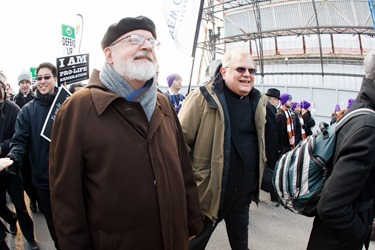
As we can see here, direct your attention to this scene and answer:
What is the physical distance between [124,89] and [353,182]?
62.1 inches

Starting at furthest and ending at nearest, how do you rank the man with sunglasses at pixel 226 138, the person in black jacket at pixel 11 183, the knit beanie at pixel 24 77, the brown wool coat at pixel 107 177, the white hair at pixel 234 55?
the knit beanie at pixel 24 77
the person in black jacket at pixel 11 183
the white hair at pixel 234 55
the man with sunglasses at pixel 226 138
the brown wool coat at pixel 107 177

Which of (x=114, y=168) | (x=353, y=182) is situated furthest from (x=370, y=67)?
(x=114, y=168)

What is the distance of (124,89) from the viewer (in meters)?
1.70

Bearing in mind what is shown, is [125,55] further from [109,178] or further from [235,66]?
[235,66]

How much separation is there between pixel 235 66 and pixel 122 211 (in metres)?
1.74

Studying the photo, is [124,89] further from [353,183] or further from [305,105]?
[305,105]

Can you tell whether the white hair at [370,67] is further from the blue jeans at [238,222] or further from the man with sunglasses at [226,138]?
the blue jeans at [238,222]

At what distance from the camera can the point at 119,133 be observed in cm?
153

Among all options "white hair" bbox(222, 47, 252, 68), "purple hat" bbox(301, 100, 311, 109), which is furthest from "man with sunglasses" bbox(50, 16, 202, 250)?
"purple hat" bbox(301, 100, 311, 109)

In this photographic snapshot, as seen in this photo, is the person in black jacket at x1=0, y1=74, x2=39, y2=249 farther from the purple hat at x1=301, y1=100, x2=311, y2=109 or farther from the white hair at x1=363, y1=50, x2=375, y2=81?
the purple hat at x1=301, y1=100, x2=311, y2=109

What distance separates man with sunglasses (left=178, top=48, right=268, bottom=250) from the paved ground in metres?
1.26

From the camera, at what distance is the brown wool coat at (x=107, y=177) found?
150cm

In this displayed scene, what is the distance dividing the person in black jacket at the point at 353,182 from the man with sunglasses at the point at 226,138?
0.89m

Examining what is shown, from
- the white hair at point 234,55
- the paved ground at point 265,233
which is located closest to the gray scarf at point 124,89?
the white hair at point 234,55
